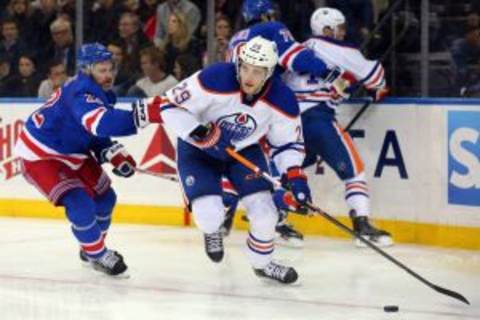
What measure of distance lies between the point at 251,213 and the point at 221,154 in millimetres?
305

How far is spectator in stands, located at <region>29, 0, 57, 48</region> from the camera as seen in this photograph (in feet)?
30.5

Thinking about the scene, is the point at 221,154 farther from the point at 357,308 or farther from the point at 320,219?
the point at 320,219

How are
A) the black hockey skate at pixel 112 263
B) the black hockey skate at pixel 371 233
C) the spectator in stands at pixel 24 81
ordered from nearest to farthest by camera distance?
1. the black hockey skate at pixel 112 263
2. the black hockey skate at pixel 371 233
3. the spectator in stands at pixel 24 81

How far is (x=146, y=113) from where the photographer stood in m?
5.49

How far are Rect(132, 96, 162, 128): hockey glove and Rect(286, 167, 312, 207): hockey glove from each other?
0.64 metres

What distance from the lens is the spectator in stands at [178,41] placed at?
840 cm

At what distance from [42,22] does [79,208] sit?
13.0 feet

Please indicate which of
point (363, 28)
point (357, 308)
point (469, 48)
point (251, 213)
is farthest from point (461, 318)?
point (363, 28)

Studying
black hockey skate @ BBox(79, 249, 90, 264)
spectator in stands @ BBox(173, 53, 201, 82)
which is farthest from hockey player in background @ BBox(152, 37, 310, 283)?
spectator in stands @ BBox(173, 53, 201, 82)

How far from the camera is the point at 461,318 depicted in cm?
476

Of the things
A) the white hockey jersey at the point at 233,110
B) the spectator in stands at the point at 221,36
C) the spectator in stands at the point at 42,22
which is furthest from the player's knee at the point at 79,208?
the spectator in stands at the point at 42,22

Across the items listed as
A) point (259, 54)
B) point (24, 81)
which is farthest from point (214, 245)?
point (24, 81)

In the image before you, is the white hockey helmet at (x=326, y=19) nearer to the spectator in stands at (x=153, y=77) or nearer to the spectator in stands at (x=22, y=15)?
the spectator in stands at (x=153, y=77)

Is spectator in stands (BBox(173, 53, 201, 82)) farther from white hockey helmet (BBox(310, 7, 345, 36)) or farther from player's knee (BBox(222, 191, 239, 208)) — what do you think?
player's knee (BBox(222, 191, 239, 208))
